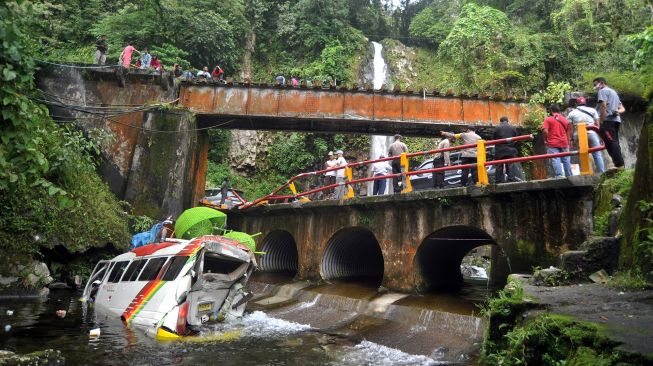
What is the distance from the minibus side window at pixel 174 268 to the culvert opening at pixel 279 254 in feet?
A: 25.8

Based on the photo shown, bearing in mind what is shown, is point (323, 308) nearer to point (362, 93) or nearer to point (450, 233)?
point (450, 233)

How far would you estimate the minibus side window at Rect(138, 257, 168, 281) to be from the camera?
10.1m

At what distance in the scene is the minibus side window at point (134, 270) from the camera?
10.8 m

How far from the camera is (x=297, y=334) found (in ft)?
31.7

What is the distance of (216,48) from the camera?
102 feet

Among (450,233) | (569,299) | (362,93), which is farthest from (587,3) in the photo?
(569,299)

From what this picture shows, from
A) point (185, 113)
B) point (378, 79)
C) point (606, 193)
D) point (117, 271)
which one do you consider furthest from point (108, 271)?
point (378, 79)

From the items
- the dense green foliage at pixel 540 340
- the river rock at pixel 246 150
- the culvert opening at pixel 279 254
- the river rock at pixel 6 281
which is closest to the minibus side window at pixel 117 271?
the river rock at pixel 6 281

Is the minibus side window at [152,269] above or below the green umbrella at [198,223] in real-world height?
below

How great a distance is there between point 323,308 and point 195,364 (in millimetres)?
5110

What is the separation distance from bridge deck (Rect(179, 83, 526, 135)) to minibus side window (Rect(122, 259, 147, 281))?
8216 millimetres

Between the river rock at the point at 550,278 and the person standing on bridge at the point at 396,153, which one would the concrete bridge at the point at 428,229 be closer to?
the person standing on bridge at the point at 396,153

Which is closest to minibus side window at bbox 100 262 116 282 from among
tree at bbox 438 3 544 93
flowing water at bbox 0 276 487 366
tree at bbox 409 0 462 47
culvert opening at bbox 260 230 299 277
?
flowing water at bbox 0 276 487 366

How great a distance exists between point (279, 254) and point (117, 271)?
8915 millimetres
